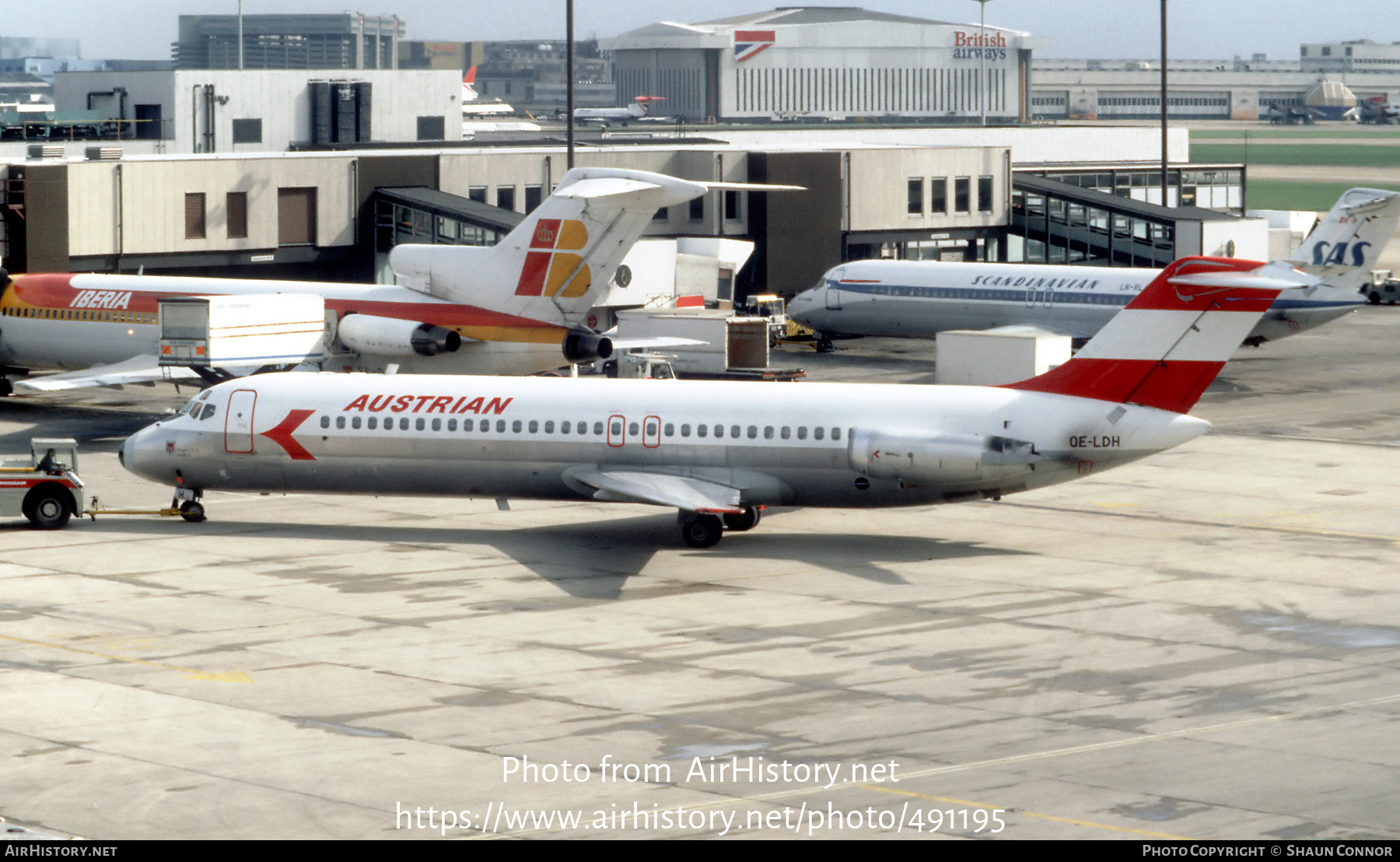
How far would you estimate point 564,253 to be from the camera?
46750 millimetres

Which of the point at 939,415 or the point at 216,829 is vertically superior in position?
the point at 939,415

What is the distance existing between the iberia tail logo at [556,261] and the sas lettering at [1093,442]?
58.8ft

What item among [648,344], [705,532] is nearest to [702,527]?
[705,532]

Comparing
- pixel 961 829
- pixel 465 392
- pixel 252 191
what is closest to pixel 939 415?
pixel 465 392

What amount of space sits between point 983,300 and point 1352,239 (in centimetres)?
1267

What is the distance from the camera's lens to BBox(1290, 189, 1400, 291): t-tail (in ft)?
185

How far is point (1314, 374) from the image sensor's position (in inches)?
2411

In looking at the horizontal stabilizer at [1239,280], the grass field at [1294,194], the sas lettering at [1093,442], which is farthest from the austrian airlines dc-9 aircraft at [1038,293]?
the grass field at [1294,194]

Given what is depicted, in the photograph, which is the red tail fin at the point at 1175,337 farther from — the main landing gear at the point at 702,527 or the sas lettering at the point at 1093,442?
the main landing gear at the point at 702,527

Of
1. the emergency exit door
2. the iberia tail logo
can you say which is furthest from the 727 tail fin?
the emergency exit door

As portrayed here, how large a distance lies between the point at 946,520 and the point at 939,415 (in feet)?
16.2

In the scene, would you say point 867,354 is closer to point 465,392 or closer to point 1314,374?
point 1314,374

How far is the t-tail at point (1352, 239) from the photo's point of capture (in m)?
56.3

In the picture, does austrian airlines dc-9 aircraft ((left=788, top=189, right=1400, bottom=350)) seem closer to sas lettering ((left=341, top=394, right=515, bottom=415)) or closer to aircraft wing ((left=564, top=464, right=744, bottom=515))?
aircraft wing ((left=564, top=464, right=744, bottom=515))
